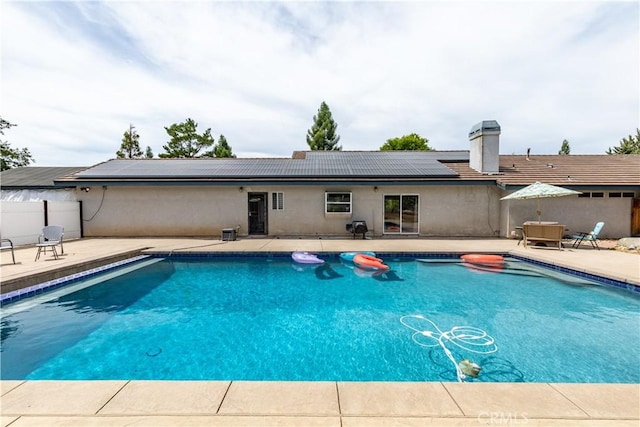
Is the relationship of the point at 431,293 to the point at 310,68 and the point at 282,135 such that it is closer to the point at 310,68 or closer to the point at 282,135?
the point at 310,68

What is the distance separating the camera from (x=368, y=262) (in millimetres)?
8812

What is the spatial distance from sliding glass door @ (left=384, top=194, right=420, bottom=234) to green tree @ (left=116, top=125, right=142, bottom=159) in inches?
1509

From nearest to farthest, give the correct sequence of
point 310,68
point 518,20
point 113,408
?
point 113,408 → point 518,20 → point 310,68

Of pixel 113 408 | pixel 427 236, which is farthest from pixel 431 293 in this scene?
pixel 427 236

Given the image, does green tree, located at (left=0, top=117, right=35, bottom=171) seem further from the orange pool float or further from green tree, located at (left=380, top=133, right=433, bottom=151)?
green tree, located at (left=380, top=133, right=433, bottom=151)

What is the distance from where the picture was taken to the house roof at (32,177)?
16891 mm

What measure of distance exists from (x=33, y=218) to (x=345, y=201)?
42.3ft

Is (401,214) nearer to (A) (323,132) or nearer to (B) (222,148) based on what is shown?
(A) (323,132)

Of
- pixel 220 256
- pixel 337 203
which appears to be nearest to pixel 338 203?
pixel 337 203

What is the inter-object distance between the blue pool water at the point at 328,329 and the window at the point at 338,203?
565 cm

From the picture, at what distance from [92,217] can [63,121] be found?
A: 6.24m

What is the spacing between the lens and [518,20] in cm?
771

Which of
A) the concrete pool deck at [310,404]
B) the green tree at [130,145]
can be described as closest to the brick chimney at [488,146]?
the concrete pool deck at [310,404]

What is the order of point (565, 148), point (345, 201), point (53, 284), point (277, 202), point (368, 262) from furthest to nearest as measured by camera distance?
point (565, 148)
point (277, 202)
point (345, 201)
point (368, 262)
point (53, 284)
